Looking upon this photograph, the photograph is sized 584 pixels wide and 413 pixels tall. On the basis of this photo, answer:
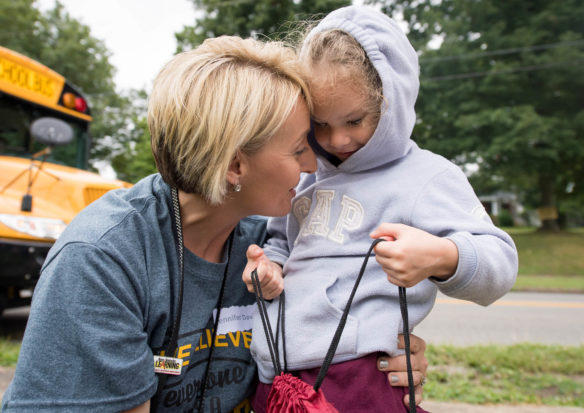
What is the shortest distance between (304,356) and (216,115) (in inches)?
26.5

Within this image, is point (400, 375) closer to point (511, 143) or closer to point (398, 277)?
point (398, 277)

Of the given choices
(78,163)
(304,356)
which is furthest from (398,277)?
(78,163)

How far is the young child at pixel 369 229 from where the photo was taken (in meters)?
1.06

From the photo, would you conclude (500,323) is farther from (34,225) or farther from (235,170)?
(235,170)

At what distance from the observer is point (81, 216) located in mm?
1211

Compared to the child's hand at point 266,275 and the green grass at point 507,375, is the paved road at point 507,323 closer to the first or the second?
the green grass at point 507,375

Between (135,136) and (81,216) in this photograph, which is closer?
(81,216)

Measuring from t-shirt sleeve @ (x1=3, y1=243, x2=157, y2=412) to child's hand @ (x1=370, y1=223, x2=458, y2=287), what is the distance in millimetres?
621

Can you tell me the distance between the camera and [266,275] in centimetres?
128

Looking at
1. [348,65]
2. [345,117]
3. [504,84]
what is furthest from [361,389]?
[504,84]

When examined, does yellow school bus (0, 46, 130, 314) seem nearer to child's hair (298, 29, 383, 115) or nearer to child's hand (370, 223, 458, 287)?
child's hair (298, 29, 383, 115)

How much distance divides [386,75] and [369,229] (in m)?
0.43

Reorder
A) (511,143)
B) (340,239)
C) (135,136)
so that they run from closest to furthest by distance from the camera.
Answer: (340,239)
(511,143)
(135,136)

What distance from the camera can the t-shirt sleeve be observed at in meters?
0.97
